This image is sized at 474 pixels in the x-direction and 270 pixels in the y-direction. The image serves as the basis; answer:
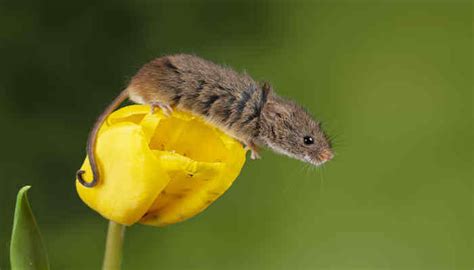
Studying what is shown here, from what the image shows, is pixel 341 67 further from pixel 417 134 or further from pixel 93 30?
pixel 93 30

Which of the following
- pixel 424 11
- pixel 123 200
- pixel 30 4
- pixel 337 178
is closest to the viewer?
pixel 123 200

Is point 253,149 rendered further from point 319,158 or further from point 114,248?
point 114,248

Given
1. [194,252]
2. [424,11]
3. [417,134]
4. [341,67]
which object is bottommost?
[194,252]

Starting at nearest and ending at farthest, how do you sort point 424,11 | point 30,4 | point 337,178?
1. point 30,4
2. point 337,178
3. point 424,11

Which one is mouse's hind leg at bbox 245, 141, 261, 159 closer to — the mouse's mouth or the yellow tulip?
the mouse's mouth

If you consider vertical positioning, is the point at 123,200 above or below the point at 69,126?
below

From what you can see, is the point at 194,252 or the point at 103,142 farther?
the point at 194,252

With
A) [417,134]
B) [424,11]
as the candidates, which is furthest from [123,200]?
[424,11]
